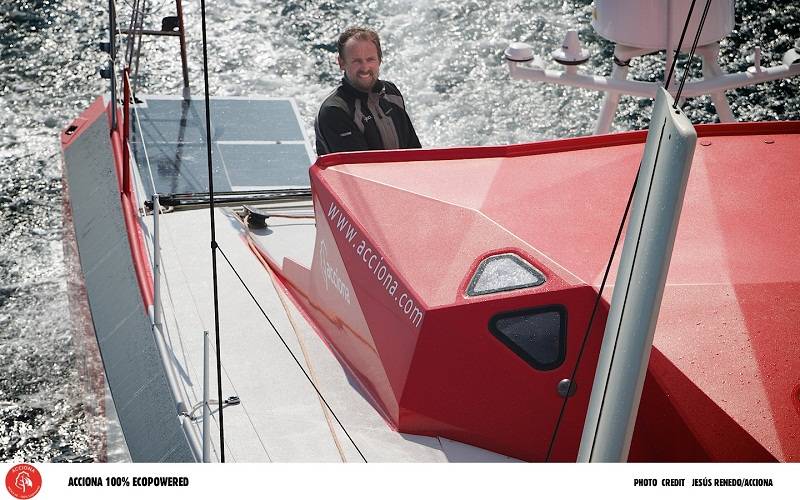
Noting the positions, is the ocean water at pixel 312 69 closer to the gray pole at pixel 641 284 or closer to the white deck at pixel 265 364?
the white deck at pixel 265 364

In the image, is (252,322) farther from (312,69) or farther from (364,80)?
(312,69)

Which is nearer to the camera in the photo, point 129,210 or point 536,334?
point 536,334

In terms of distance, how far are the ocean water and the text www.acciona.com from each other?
155 inches

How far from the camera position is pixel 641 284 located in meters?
2.21

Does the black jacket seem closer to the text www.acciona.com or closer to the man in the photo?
the man

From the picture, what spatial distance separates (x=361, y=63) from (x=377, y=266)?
1.27 meters

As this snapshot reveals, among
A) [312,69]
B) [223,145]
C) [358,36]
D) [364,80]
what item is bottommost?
[312,69]

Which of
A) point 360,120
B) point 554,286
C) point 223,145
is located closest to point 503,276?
point 554,286

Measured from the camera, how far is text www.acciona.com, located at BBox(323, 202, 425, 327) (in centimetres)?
323

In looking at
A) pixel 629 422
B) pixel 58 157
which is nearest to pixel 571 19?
pixel 58 157

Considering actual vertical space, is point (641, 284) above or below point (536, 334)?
above

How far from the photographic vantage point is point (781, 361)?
9.45ft

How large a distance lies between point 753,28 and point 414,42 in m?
2.90
